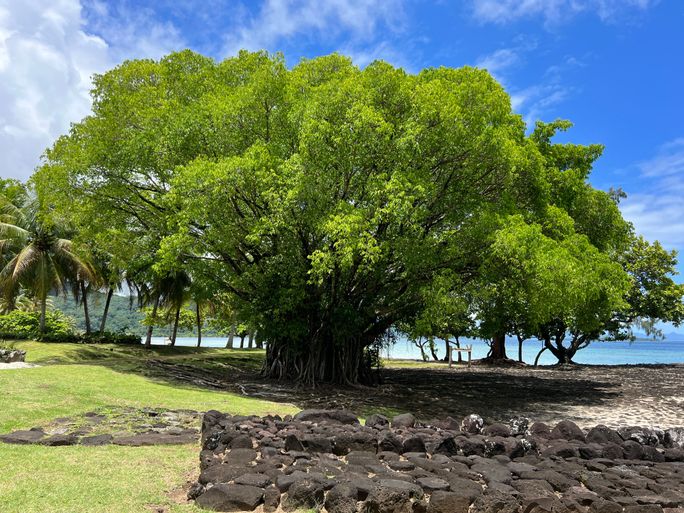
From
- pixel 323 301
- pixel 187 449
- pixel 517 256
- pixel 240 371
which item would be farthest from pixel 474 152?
pixel 240 371

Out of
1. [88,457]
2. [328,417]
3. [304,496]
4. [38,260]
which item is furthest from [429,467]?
[38,260]

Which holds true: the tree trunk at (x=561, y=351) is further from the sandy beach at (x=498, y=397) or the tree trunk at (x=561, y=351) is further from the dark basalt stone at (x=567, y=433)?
the dark basalt stone at (x=567, y=433)

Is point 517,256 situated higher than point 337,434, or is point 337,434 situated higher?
point 517,256

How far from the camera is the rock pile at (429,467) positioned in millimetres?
5535

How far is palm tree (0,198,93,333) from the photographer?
93.1 feet

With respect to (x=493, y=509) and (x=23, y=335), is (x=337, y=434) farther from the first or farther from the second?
(x=23, y=335)

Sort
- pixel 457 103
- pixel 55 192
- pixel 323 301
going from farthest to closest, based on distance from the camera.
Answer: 1. pixel 55 192
2. pixel 323 301
3. pixel 457 103

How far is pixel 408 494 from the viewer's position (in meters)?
5.54

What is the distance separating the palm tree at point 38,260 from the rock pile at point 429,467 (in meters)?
23.7

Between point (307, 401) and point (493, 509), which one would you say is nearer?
point (493, 509)

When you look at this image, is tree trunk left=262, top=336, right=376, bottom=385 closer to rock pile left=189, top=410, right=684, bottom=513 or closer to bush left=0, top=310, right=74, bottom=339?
rock pile left=189, top=410, right=684, bottom=513

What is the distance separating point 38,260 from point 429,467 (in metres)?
28.1

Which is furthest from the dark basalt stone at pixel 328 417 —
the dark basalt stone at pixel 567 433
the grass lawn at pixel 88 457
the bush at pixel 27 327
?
the bush at pixel 27 327

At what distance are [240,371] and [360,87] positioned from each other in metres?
13.7
